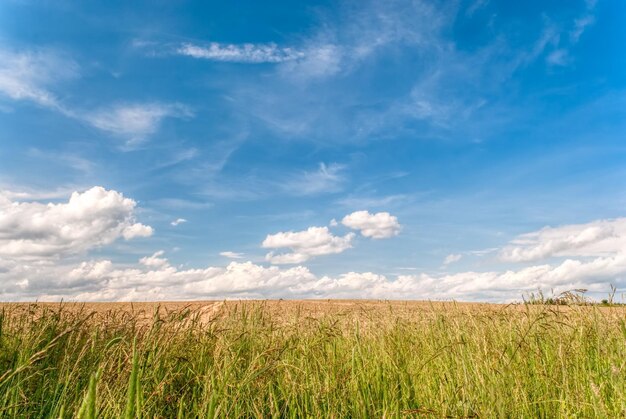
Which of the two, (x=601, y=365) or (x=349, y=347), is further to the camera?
(x=349, y=347)

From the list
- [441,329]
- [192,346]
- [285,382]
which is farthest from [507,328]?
[192,346]

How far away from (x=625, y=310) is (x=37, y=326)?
8830 mm

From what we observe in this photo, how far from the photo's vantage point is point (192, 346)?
18.1 ft

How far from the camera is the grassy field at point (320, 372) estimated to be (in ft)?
11.4

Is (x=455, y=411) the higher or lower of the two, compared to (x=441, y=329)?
lower

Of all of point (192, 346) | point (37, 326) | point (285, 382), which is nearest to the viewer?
point (285, 382)

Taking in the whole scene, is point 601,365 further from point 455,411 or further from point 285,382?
point 285,382

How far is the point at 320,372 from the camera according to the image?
4.92 m

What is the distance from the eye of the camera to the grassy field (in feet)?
11.4

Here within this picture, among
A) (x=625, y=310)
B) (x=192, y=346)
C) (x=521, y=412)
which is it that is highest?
(x=625, y=310)

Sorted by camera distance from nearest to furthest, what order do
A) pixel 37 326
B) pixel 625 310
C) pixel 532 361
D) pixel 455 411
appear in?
pixel 455 411, pixel 532 361, pixel 37 326, pixel 625 310

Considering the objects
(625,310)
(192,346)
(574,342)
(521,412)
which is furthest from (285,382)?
(625,310)

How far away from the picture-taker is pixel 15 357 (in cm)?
531

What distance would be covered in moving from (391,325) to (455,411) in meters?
3.52
